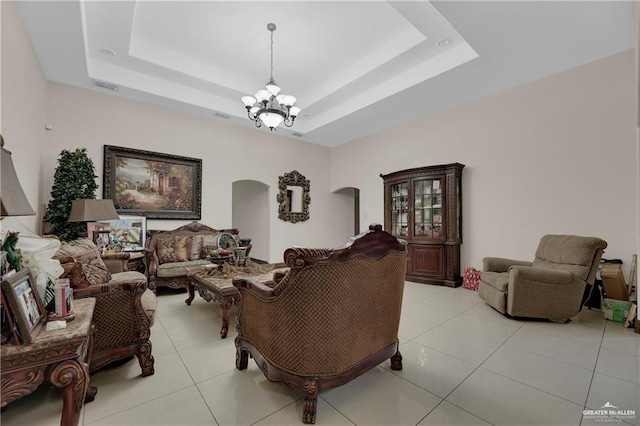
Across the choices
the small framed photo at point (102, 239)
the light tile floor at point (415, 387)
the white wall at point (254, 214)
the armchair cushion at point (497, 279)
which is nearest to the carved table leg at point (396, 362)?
the light tile floor at point (415, 387)

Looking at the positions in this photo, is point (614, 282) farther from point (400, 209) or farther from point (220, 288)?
point (220, 288)

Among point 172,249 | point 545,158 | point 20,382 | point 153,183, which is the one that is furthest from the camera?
point 153,183

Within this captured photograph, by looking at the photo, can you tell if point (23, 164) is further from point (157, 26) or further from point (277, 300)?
point (277, 300)

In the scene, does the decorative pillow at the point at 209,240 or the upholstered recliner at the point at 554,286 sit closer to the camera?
the upholstered recliner at the point at 554,286

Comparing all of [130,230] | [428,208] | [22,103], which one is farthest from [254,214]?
[22,103]

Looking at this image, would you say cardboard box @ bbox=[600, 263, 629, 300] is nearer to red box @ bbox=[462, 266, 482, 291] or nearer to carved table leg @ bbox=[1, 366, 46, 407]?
red box @ bbox=[462, 266, 482, 291]

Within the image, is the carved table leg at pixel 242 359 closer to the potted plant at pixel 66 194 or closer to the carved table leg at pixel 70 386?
the carved table leg at pixel 70 386

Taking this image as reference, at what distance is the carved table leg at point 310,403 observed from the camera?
5.17 ft

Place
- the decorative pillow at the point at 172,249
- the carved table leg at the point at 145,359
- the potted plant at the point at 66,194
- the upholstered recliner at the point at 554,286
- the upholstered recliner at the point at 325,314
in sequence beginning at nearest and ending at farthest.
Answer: the upholstered recliner at the point at 325,314, the carved table leg at the point at 145,359, the upholstered recliner at the point at 554,286, the potted plant at the point at 66,194, the decorative pillow at the point at 172,249

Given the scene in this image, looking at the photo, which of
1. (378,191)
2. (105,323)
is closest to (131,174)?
(105,323)

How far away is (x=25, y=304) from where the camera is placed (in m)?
1.21

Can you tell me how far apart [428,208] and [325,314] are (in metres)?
4.33

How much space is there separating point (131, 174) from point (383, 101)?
4.78 meters

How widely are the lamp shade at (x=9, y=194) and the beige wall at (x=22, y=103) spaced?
1566 millimetres
